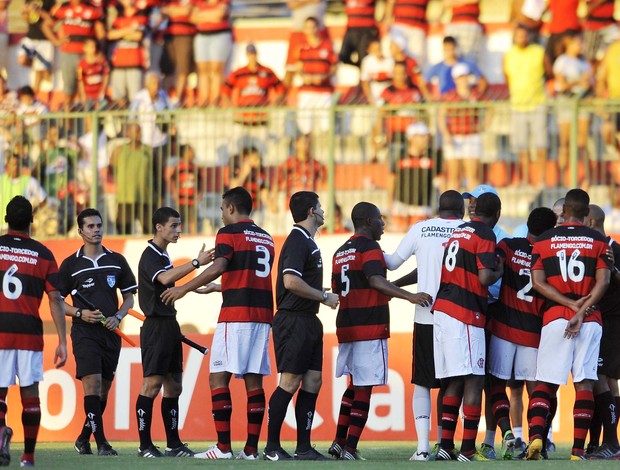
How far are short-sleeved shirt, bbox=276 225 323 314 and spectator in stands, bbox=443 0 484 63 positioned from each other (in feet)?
26.1

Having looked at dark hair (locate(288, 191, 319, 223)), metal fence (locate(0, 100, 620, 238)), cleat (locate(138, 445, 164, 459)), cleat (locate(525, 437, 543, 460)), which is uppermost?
metal fence (locate(0, 100, 620, 238))

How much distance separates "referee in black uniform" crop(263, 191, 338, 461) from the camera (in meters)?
10.9

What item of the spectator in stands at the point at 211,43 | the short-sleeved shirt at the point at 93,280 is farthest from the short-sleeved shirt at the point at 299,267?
the spectator in stands at the point at 211,43

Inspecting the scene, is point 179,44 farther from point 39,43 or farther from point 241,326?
point 241,326

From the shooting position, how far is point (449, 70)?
17797 mm

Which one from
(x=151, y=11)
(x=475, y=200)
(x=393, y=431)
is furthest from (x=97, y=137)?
(x=475, y=200)

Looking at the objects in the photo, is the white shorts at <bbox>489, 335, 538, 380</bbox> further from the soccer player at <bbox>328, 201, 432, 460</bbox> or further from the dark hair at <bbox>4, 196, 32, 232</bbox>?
the dark hair at <bbox>4, 196, 32, 232</bbox>

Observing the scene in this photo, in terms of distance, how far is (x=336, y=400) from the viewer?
49.5 feet

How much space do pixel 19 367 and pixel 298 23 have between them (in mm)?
10495

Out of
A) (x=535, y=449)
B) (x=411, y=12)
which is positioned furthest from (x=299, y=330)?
(x=411, y=12)

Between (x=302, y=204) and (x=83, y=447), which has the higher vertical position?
(x=302, y=204)

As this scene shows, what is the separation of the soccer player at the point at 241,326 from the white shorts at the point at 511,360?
1974mm

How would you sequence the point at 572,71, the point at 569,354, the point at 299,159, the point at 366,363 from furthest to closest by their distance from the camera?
the point at 572,71 → the point at 299,159 → the point at 366,363 → the point at 569,354

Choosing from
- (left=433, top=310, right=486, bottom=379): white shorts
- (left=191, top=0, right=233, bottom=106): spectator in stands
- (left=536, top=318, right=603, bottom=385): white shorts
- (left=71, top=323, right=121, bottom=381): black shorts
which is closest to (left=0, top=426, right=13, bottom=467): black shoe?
(left=71, top=323, right=121, bottom=381): black shorts
